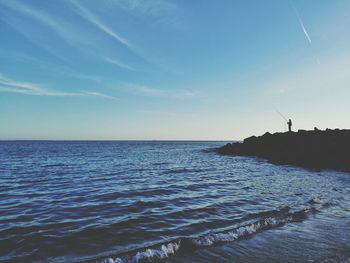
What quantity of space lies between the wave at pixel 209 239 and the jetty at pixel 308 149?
21.2m

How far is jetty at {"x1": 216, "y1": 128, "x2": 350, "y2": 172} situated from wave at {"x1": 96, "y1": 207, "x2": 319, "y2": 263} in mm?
21204

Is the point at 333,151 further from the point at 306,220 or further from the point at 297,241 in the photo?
the point at 297,241

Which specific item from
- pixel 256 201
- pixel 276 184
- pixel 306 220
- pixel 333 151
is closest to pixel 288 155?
pixel 333 151

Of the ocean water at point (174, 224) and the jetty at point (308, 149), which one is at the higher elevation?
the jetty at point (308, 149)

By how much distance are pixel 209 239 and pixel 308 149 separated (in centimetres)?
3537

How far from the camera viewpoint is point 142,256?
23.9ft

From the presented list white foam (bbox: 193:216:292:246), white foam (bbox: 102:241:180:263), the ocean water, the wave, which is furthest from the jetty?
white foam (bbox: 102:241:180:263)

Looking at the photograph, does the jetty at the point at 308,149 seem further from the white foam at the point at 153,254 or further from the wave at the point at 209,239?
the white foam at the point at 153,254

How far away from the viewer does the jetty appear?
32.7 meters

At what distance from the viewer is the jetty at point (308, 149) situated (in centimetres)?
3266

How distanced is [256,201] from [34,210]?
10483mm

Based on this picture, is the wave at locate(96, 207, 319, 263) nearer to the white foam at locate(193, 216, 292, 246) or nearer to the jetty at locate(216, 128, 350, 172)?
the white foam at locate(193, 216, 292, 246)

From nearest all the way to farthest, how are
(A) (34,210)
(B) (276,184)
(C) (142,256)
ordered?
(C) (142,256) < (A) (34,210) < (B) (276,184)

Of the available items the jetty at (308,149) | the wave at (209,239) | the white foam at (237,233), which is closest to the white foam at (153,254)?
the wave at (209,239)
